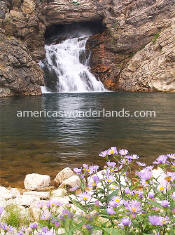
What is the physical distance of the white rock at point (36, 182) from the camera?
734cm

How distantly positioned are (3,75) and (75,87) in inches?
637

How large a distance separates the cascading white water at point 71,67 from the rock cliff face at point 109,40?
2139mm

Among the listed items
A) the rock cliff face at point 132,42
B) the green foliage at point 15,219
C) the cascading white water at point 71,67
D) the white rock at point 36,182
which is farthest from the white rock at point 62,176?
the rock cliff face at point 132,42

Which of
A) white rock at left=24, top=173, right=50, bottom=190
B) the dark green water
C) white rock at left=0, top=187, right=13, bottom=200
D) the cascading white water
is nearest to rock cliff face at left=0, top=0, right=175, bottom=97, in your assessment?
the cascading white water

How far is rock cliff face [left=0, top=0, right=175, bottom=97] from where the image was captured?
4528 cm

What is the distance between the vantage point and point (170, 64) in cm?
4950

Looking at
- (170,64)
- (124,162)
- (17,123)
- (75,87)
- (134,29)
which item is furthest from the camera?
(134,29)

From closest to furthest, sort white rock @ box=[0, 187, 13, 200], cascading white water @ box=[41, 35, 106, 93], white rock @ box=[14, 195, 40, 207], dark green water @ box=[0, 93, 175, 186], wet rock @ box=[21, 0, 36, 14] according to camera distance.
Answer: white rock @ box=[14, 195, 40, 207]
white rock @ box=[0, 187, 13, 200]
dark green water @ box=[0, 93, 175, 186]
wet rock @ box=[21, 0, 36, 14]
cascading white water @ box=[41, 35, 106, 93]

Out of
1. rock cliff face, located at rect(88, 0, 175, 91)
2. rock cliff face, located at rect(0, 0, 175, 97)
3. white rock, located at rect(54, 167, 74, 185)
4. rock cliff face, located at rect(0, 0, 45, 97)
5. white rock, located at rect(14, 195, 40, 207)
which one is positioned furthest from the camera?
rock cliff face, located at rect(88, 0, 175, 91)

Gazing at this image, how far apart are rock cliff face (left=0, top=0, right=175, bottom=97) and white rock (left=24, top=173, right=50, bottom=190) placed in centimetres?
3747

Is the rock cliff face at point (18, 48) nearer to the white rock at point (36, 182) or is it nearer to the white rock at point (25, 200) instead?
the white rock at point (36, 182)

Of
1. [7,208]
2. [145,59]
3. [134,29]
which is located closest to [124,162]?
[7,208]

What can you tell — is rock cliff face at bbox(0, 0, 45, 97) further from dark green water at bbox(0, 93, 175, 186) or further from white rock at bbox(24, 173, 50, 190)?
white rock at bbox(24, 173, 50, 190)

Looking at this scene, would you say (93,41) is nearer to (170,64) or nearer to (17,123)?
(170,64)
